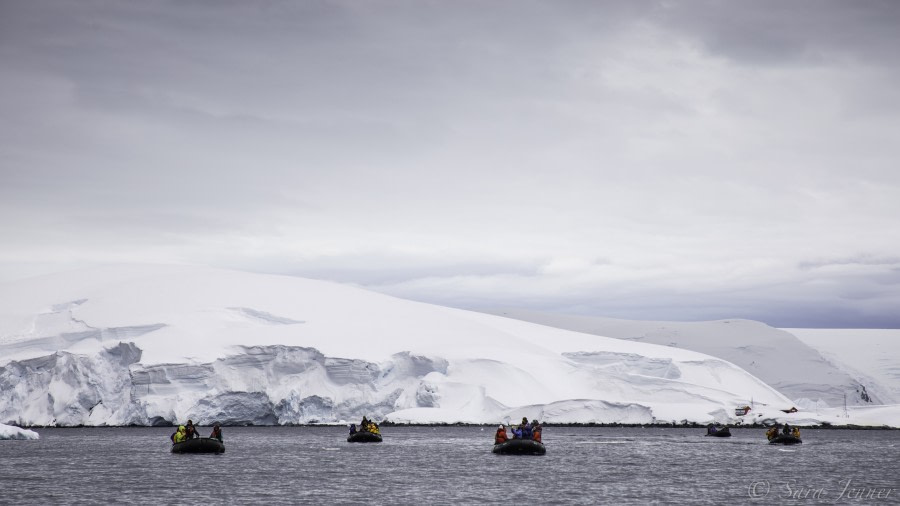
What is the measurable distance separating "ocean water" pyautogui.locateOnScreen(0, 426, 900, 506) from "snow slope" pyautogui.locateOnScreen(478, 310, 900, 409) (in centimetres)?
4585

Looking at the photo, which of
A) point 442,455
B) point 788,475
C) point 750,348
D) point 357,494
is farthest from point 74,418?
point 750,348

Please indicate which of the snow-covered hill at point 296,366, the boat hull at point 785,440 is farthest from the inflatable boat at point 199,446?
the boat hull at point 785,440

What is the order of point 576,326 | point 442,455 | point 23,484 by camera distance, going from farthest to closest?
point 576,326 → point 442,455 → point 23,484

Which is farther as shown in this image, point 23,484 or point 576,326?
point 576,326

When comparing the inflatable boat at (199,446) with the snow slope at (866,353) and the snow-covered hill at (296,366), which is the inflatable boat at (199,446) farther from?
the snow slope at (866,353)

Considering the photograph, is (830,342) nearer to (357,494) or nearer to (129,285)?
(129,285)

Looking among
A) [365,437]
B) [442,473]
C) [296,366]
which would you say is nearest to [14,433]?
Result: [365,437]

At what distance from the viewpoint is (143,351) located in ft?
→ 247

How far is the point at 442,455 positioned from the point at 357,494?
1775 cm

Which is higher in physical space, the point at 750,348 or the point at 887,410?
the point at 750,348

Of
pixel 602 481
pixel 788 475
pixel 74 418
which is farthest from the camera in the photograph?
pixel 74 418

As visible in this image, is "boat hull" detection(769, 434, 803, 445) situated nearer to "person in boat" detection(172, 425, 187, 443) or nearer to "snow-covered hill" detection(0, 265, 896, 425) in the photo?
"snow-covered hill" detection(0, 265, 896, 425)

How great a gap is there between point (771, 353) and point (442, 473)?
8302 cm

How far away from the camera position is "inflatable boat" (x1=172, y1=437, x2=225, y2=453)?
48594mm
